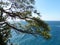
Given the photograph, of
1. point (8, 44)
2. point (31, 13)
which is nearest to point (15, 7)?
point (31, 13)

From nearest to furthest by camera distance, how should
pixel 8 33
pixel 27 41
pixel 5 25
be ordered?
pixel 5 25 < pixel 8 33 < pixel 27 41

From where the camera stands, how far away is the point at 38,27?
581 centimetres

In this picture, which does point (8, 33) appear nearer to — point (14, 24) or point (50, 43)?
point (14, 24)

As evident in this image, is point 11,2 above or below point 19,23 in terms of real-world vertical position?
above

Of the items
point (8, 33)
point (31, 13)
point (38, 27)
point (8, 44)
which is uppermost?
A: point (31, 13)

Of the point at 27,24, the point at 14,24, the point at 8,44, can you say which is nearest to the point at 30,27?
the point at 27,24

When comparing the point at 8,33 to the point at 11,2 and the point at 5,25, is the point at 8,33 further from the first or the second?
the point at 11,2

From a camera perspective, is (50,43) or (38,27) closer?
(38,27)

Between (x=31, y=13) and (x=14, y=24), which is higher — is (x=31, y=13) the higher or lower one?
the higher one

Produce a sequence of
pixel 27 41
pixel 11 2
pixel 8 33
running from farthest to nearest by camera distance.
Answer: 1. pixel 27 41
2. pixel 8 33
3. pixel 11 2

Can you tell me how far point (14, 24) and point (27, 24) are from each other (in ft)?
1.37

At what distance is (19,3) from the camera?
18.3ft

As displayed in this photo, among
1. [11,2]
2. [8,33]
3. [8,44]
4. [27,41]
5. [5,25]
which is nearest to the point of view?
[11,2]

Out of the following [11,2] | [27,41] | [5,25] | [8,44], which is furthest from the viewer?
[27,41]
